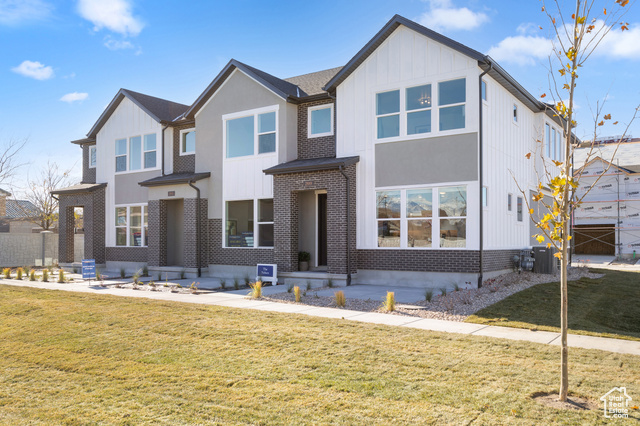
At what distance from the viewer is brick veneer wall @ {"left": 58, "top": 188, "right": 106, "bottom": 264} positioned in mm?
23062

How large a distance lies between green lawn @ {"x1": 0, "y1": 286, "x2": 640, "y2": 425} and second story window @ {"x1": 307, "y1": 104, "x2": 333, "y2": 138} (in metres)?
9.31

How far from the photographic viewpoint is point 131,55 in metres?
17.6

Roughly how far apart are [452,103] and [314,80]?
6.52m

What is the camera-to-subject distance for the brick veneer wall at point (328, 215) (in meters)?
15.7

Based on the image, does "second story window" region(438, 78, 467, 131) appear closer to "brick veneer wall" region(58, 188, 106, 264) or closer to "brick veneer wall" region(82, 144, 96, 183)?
"brick veneer wall" region(58, 188, 106, 264)

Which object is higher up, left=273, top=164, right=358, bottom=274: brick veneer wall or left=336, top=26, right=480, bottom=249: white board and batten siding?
left=336, top=26, right=480, bottom=249: white board and batten siding

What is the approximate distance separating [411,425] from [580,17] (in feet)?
14.2

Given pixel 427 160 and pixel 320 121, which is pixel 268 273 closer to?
pixel 320 121

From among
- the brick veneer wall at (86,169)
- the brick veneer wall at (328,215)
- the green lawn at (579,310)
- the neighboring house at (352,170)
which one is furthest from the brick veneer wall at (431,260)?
the brick veneer wall at (86,169)

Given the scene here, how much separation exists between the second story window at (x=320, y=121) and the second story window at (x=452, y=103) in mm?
3954

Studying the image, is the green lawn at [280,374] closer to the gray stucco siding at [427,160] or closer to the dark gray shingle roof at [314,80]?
the gray stucco siding at [427,160]

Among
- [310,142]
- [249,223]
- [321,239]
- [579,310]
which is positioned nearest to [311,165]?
[310,142]

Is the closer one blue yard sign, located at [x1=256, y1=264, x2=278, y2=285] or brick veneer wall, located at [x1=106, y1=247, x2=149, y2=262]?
blue yard sign, located at [x1=256, y1=264, x2=278, y2=285]

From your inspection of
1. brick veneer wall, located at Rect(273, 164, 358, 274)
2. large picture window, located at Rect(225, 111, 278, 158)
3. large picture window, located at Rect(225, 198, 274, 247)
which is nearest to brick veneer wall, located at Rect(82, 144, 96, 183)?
large picture window, located at Rect(225, 111, 278, 158)
